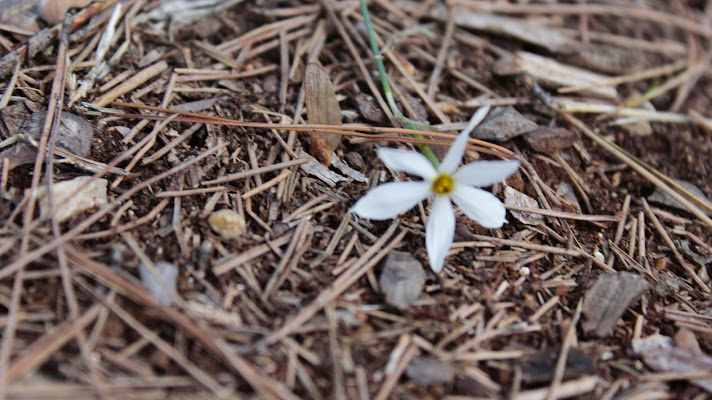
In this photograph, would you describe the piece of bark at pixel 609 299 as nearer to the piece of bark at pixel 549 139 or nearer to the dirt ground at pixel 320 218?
the dirt ground at pixel 320 218

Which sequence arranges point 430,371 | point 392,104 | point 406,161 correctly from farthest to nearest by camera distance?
point 392,104 < point 406,161 < point 430,371

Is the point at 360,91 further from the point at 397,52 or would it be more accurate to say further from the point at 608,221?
the point at 608,221

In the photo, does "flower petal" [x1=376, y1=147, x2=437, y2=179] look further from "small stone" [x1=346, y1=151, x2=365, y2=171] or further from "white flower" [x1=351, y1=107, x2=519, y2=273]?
"small stone" [x1=346, y1=151, x2=365, y2=171]

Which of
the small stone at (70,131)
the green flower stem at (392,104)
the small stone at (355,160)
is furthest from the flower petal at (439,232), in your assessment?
the small stone at (70,131)

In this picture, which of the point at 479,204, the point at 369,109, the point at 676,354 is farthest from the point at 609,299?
the point at 369,109

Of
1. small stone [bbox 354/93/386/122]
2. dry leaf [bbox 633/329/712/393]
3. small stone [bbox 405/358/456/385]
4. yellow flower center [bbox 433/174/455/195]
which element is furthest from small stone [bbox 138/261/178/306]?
dry leaf [bbox 633/329/712/393]

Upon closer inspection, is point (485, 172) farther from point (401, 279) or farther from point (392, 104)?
point (392, 104)
